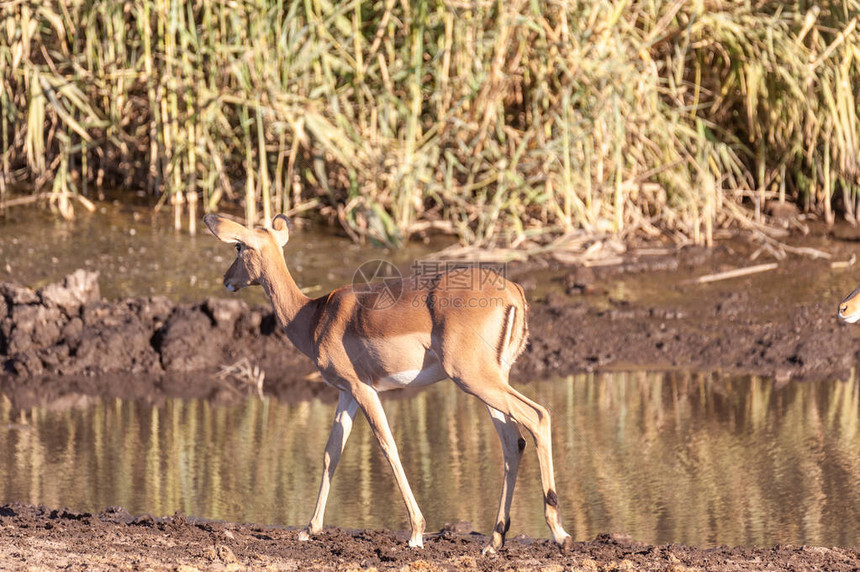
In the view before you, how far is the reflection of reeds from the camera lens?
402 inches

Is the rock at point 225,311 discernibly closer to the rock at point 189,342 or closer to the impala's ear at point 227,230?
the rock at point 189,342

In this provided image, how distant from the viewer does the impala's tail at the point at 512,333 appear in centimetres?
485

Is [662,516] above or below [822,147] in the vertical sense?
below

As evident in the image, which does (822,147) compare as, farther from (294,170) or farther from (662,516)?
(662,516)

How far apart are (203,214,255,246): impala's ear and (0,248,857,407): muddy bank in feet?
8.63

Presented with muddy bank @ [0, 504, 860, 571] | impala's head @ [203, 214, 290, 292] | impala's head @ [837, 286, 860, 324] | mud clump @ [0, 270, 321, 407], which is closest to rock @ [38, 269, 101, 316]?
mud clump @ [0, 270, 321, 407]

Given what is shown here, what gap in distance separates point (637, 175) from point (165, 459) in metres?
5.39

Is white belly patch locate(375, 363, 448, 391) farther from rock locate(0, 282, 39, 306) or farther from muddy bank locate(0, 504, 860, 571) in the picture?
rock locate(0, 282, 39, 306)

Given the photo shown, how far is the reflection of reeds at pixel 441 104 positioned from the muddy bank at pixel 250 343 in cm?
178

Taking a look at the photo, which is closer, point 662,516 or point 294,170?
point 662,516

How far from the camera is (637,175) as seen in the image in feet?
35.1

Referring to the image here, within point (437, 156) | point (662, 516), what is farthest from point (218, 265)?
point (662, 516)

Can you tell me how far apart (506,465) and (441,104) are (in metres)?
5.71

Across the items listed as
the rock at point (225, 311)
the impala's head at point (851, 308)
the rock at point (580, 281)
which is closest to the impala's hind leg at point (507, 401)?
the impala's head at point (851, 308)
